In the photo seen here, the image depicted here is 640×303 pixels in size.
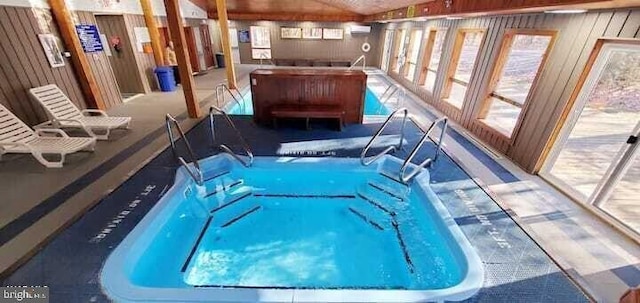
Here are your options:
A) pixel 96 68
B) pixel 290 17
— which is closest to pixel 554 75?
pixel 96 68

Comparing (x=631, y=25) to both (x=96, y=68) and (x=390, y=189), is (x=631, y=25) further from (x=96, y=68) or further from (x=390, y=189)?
(x=96, y=68)

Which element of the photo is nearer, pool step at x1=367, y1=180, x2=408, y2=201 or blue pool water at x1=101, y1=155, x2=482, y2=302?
blue pool water at x1=101, y1=155, x2=482, y2=302

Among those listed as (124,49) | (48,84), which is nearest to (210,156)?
(48,84)

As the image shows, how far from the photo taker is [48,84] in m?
4.81

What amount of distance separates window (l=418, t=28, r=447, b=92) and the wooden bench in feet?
12.1

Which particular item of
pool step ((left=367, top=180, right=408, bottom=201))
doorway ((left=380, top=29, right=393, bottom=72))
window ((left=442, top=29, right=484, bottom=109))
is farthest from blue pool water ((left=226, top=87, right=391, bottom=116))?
doorway ((left=380, top=29, right=393, bottom=72))

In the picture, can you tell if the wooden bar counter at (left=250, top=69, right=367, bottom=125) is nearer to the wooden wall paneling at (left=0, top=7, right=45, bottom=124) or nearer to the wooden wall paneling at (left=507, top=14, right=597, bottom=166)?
the wooden wall paneling at (left=507, top=14, right=597, bottom=166)

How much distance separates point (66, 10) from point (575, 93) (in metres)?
8.31

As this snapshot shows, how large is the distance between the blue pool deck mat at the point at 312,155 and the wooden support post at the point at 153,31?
5289mm

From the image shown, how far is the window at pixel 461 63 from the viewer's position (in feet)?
19.7

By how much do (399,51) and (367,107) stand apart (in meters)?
4.02

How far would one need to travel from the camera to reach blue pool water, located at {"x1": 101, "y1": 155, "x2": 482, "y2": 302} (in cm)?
228

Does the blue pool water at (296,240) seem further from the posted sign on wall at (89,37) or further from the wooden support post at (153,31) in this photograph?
the wooden support post at (153,31)

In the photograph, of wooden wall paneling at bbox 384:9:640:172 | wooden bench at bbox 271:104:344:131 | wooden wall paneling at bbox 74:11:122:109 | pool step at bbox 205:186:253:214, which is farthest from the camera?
wooden wall paneling at bbox 74:11:122:109
